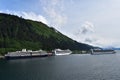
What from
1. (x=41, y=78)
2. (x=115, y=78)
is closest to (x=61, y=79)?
(x=41, y=78)

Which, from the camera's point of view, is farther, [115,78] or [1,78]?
[1,78]

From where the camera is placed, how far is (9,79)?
105 meters

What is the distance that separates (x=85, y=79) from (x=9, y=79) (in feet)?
120

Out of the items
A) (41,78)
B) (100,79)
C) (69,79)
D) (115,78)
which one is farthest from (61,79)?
(115,78)

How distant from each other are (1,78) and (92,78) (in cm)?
4471

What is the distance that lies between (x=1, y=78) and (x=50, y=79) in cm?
2506

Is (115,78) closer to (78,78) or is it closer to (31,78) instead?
(78,78)

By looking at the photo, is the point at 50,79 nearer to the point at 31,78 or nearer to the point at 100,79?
the point at 31,78

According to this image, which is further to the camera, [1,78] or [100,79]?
[1,78]

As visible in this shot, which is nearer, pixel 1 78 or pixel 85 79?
pixel 85 79

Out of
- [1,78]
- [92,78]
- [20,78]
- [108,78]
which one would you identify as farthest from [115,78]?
[1,78]

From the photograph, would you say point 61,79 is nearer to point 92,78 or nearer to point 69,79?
point 69,79

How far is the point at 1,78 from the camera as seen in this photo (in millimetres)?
107125

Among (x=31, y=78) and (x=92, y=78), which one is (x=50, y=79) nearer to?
(x=31, y=78)
